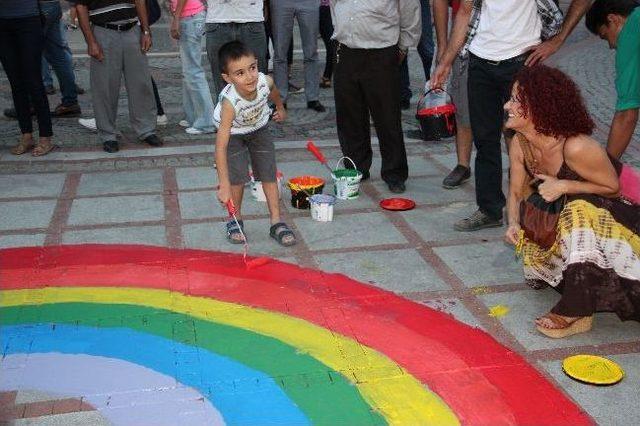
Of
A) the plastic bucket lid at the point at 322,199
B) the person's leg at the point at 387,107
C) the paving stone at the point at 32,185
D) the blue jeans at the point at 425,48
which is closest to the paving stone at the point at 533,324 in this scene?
the plastic bucket lid at the point at 322,199

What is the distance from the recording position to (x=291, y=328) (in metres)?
3.69

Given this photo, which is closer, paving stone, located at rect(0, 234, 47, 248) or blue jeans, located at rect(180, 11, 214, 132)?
paving stone, located at rect(0, 234, 47, 248)

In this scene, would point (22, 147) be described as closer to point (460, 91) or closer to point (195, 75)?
point (195, 75)

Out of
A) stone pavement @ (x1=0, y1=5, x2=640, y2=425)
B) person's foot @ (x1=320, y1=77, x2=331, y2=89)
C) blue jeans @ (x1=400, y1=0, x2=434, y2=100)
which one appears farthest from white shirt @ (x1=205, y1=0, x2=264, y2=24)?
person's foot @ (x1=320, y1=77, x2=331, y2=89)

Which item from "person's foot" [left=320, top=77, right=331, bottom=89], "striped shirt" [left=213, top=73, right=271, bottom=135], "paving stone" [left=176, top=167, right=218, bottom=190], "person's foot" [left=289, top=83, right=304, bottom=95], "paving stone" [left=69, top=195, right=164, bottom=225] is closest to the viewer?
"striped shirt" [left=213, top=73, right=271, bottom=135]

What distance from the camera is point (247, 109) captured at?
4.58 m

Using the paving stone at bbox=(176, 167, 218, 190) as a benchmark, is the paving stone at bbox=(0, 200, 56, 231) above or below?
above

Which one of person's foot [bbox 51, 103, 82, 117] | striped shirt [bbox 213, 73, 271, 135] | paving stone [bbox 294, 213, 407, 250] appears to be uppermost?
striped shirt [bbox 213, 73, 271, 135]

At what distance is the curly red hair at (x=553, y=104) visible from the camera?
364cm

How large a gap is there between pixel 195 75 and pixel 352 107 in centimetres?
200

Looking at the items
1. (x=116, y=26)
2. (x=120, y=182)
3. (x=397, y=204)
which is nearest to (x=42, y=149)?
(x=120, y=182)

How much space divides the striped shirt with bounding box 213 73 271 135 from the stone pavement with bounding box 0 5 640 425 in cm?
69

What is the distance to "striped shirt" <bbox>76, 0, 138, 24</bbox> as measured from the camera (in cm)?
645

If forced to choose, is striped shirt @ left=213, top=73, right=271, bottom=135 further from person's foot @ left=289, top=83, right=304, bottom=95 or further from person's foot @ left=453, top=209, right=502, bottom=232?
person's foot @ left=289, top=83, right=304, bottom=95
